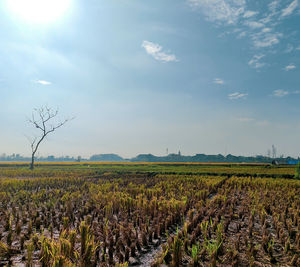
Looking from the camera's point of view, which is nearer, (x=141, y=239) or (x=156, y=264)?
(x=156, y=264)

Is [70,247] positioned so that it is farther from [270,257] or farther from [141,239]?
[270,257]

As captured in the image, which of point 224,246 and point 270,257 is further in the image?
point 224,246

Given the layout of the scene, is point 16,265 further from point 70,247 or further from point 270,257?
point 270,257

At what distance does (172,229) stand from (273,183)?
35.0ft

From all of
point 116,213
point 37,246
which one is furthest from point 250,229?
point 37,246

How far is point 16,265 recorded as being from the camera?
376 centimetres

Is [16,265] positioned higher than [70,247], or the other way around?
[70,247]

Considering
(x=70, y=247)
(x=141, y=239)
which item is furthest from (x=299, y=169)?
(x=70, y=247)

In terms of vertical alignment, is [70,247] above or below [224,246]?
above

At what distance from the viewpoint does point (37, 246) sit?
4434 millimetres

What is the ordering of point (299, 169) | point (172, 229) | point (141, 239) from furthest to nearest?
point (299, 169), point (172, 229), point (141, 239)

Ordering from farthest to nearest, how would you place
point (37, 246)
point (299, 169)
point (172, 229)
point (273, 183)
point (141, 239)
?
point (299, 169) < point (273, 183) < point (172, 229) < point (141, 239) < point (37, 246)

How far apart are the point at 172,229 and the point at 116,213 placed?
235 centimetres

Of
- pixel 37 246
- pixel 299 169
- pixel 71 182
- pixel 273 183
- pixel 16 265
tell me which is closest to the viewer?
pixel 16 265
